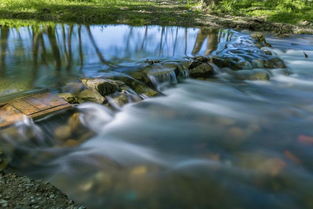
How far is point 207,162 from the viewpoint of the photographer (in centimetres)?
434

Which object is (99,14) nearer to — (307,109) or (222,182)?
(307,109)

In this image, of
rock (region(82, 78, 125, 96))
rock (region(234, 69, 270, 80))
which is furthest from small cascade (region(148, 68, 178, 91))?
rock (region(234, 69, 270, 80))

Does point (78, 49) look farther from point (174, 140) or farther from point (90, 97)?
point (174, 140)

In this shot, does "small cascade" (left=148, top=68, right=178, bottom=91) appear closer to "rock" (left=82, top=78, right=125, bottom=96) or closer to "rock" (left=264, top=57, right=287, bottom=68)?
"rock" (left=82, top=78, right=125, bottom=96)

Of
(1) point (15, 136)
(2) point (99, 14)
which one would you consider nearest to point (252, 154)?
(1) point (15, 136)

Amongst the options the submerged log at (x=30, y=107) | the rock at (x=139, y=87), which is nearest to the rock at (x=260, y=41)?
the rock at (x=139, y=87)

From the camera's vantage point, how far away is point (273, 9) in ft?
74.5

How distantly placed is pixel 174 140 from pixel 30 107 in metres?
2.56

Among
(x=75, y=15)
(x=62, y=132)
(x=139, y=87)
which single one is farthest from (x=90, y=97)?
(x=75, y=15)

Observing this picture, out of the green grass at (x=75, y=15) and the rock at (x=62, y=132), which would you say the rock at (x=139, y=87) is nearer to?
the rock at (x=62, y=132)

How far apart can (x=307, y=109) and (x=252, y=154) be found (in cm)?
Answer: 299

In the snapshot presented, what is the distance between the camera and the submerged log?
4492 millimetres

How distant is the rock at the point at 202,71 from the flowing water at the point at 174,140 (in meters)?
0.33

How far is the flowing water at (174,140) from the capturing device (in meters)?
3.63
